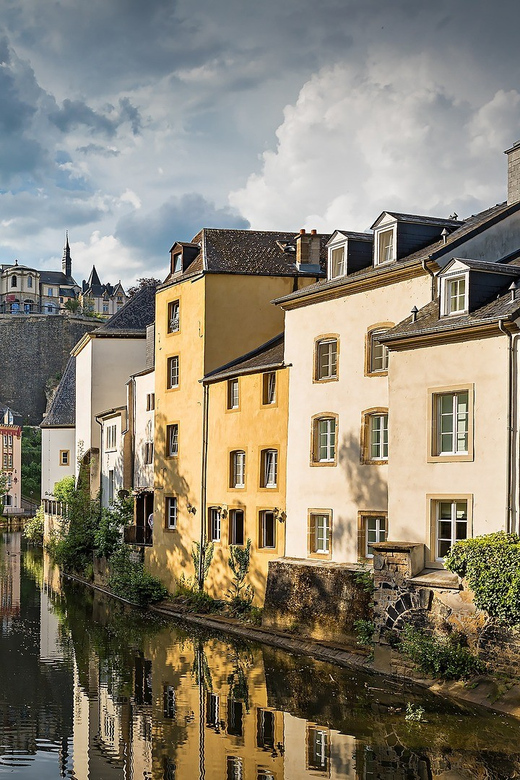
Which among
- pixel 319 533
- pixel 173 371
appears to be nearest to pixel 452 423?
pixel 319 533

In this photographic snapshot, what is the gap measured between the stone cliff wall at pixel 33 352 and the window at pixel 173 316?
3622 inches

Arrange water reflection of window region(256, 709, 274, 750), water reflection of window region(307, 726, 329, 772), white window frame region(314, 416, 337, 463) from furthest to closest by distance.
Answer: white window frame region(314, 416, 337, 463), water reflection of window region(256, 709, 274, 750), water reflection of window region(307, 726, 329, 772)

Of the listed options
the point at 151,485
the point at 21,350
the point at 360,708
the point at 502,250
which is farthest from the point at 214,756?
the point at 21,350

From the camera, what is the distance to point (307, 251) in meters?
33.8

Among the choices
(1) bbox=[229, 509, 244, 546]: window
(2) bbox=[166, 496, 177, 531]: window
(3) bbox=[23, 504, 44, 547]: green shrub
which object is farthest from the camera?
(3) bbox=[23, 504, 44, 547]: green shrub

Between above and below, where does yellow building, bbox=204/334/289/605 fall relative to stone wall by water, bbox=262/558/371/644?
above

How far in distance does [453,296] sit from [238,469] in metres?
11.1

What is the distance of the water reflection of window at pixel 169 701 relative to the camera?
18.7 m

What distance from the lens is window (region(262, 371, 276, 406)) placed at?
29.5m

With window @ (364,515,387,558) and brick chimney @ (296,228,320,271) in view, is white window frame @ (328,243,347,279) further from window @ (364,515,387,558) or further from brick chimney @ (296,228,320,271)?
window @ (364,515,387,558)

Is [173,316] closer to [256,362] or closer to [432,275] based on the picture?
[256,362]

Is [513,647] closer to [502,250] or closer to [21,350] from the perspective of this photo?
[502,250]

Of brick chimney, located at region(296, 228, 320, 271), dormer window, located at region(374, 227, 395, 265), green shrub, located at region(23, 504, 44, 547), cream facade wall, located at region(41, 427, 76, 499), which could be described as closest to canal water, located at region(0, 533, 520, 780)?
dormer window, located at region(374, 227, 395, 265)

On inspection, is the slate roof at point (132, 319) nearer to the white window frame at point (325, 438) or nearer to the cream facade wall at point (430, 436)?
the white window frame at point (325, 438)
